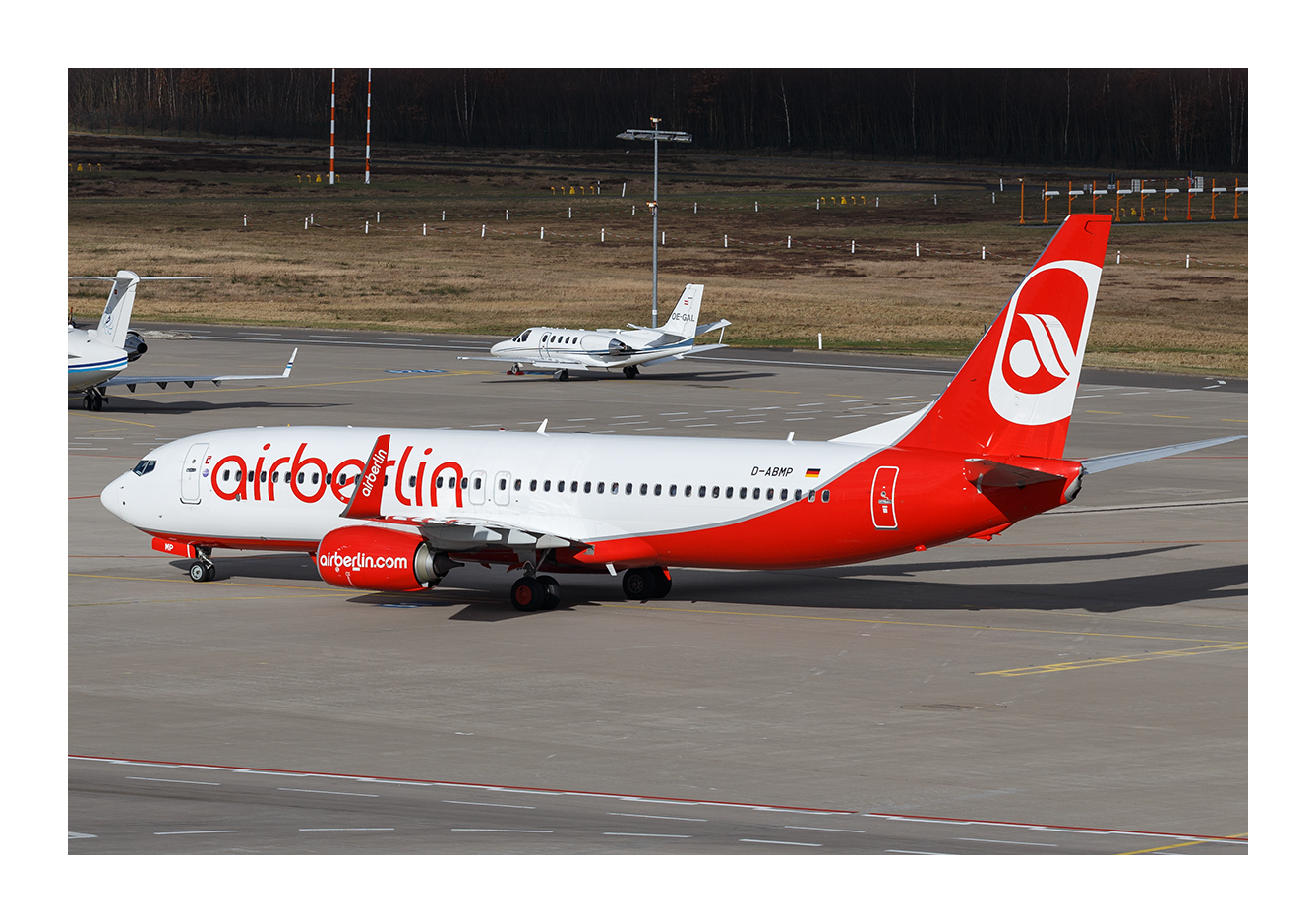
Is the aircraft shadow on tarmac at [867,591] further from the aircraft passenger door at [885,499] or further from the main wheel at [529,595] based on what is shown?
the aircraft passenger door at [885,499]

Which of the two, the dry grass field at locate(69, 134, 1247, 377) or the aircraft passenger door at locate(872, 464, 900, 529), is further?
the dry grass field at locate(69, 134, 1247, 377)

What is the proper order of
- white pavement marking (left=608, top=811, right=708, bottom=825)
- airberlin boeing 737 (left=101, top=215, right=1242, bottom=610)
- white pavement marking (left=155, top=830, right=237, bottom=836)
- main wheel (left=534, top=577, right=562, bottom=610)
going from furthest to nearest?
1. main wheel (left=534, top=577, right=562, bottom=610)
2. airberlin boeing 737 (left=101, top=215, right=1242, bottom=610)
3. white pavement marking (left=608, top=811, right=708, bottom=825)
4. white pavement marking (left=155, top=830, right=237, bottom=836)

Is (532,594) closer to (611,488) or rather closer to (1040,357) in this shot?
(611,488)

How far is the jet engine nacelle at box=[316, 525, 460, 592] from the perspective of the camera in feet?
139

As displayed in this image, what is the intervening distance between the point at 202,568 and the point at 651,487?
13712mm

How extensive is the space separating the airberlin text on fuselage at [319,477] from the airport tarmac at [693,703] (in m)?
2.72

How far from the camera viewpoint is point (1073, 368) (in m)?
40.1

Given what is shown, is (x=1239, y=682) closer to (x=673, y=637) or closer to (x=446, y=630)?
(x=673, y=637)

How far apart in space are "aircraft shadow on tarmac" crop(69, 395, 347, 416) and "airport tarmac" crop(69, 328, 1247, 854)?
25.7m

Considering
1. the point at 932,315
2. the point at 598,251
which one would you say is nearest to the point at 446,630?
the point at 932,315

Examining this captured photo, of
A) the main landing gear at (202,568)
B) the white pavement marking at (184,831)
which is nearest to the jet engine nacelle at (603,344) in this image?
the main landing gear at (202,568)

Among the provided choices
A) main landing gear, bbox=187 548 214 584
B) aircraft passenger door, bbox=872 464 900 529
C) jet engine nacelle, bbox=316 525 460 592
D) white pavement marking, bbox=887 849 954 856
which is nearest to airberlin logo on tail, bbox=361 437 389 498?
jet engine nacelle, bbox=316 525 460 592

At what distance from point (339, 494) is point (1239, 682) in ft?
73.1

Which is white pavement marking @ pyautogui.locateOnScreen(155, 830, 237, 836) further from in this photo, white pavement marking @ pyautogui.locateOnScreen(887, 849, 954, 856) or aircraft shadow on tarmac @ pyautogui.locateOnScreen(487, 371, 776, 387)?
aircraft shadow on tarmac @ pyautogui.locateOnScreen(487, 371, 776, 387)
